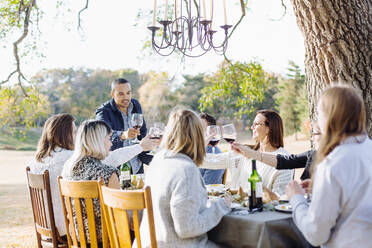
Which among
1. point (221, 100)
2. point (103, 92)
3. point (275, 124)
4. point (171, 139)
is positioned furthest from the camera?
point (103, 92)

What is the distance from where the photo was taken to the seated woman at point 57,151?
336 cm

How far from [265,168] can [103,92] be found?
36.7 meters

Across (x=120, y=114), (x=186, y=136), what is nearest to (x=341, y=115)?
(x=186, y=136)

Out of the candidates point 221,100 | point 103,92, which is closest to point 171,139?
point 221,100

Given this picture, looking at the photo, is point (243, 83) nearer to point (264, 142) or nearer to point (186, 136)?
point (264, 142)

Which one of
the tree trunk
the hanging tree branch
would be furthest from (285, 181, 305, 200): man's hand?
the hanging tree branch

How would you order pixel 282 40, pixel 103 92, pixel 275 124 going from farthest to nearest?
pixel 103 92 → pixel 282 40 → pixel 275 124

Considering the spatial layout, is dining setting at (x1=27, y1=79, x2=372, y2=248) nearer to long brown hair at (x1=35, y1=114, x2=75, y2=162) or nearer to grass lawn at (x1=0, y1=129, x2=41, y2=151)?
long brown hair at (x1=35, y1=114, x2=75, y2=162)

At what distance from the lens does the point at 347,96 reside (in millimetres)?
1959

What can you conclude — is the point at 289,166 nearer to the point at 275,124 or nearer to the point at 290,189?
the point at 275,124

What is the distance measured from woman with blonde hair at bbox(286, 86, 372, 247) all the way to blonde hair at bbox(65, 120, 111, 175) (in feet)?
4.77

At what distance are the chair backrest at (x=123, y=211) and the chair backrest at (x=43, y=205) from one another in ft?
2.26

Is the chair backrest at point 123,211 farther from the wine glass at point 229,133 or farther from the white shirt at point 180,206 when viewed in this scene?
the wine glass at point 229,133

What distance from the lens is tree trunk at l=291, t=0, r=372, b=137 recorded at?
3.77m
